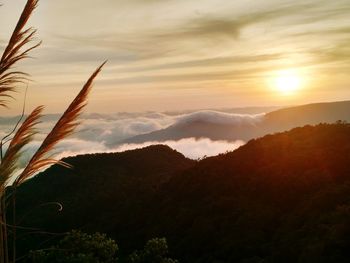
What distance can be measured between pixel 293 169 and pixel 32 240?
150 ft

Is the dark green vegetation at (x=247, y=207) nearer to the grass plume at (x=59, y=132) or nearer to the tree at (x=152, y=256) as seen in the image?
the tree at (x=152, y=256)

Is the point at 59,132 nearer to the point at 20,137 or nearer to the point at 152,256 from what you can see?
the point at 20,137

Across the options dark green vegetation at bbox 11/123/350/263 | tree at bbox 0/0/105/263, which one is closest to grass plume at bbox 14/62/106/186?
tree at bbox 0/0/105/263

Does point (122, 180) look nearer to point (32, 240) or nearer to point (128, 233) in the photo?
point (32, 240)

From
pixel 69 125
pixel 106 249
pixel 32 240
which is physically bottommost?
pixel 32 240

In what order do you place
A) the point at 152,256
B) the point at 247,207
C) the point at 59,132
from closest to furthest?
the point at 59,132 → the point at 152,256 → the point at 247,207

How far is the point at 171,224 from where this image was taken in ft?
197

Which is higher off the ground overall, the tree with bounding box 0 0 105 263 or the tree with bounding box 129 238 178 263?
the tree with bounding box 0 0 105 263

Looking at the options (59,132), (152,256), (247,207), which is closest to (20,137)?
→ (59,132)

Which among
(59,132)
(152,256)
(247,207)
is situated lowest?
(247,207)

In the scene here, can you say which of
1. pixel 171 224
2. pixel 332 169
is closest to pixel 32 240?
pixel 171 224

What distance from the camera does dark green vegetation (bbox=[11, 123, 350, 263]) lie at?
3725cm

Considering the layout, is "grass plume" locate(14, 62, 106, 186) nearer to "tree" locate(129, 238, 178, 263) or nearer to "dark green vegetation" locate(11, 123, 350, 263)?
"tree" locate(129, 238, 178, 263)

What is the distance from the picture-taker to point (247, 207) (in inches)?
2064
